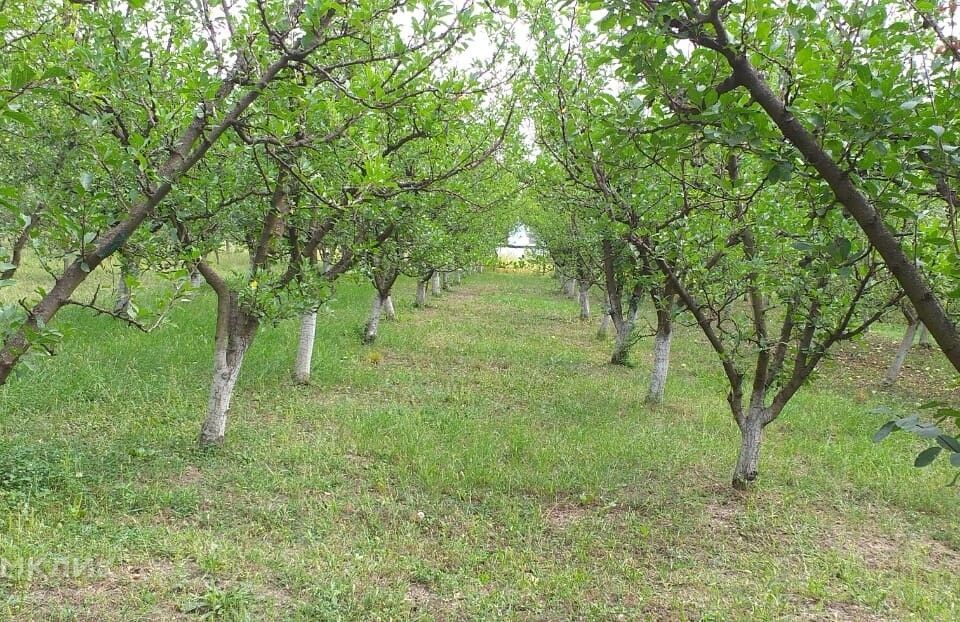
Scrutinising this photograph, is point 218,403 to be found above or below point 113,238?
below

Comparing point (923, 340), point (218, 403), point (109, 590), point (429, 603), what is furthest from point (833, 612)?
point (923, 340)

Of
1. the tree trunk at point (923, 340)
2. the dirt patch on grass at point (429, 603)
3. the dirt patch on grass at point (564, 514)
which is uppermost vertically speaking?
the tree trunk at point (923, 340)

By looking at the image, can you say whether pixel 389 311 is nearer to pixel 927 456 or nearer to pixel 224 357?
pixel 224 357

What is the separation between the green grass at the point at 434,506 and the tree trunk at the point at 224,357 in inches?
10.4

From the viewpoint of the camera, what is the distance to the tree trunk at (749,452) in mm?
6191

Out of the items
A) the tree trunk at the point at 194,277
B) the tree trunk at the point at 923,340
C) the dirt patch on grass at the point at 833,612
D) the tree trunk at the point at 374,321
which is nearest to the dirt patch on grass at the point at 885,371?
the tree trunk at the point at 923,340

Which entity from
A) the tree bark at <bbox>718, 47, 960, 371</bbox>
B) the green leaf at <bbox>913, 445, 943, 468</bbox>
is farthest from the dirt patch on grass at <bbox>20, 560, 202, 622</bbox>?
the tree bark at <bbox>718, 47, 960, 371</bbox>

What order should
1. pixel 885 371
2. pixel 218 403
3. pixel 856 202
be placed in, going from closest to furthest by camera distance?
pixel 856 202 → pixel 218 403 → pixel 885 371

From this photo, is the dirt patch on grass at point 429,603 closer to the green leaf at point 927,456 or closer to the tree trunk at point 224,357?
the green leaf at point 927,456

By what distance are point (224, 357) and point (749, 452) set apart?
5.72 m

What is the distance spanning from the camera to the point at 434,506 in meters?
5.52

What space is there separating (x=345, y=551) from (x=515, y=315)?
1627cm

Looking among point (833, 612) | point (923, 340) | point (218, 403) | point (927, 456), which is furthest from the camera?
point (923, 340)

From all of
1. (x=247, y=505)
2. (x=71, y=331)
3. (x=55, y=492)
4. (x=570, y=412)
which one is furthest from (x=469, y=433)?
(x=71, y=331)
